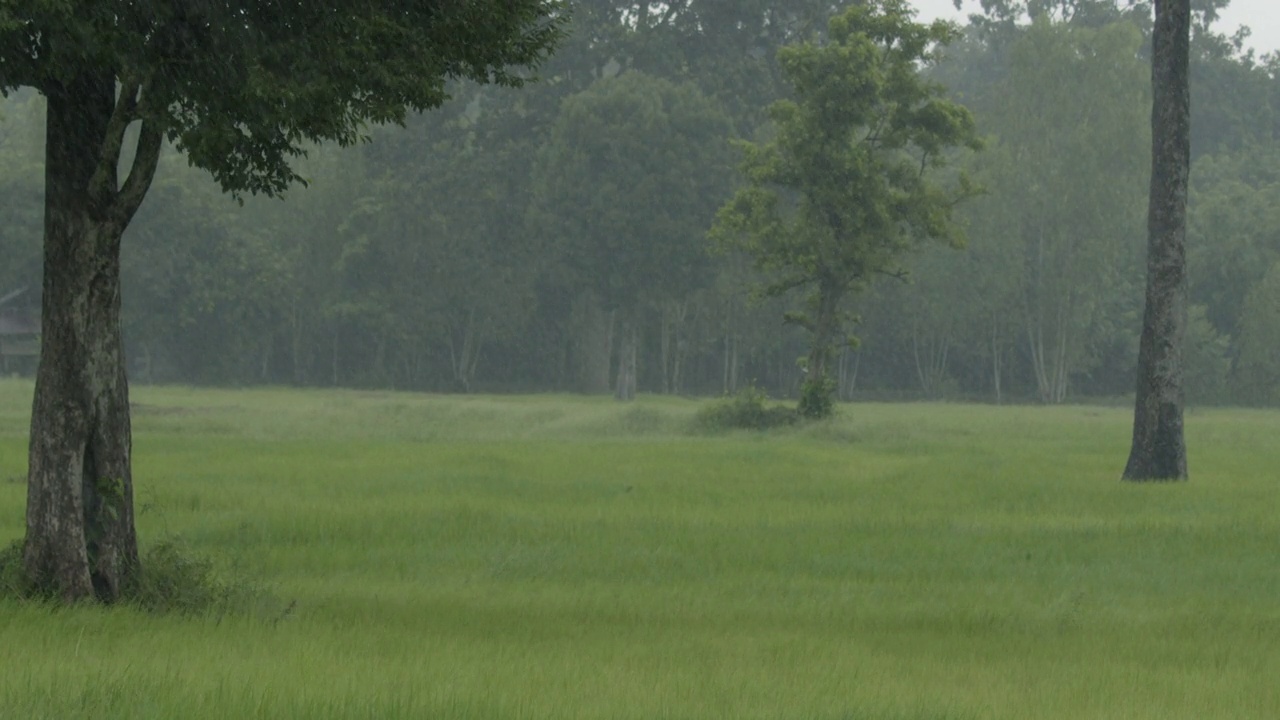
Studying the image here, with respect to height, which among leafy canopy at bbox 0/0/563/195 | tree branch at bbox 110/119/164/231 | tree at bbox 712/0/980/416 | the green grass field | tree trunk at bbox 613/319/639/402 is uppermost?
tree at bbox 712/0/980/416

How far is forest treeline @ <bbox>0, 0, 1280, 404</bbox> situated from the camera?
65.8m

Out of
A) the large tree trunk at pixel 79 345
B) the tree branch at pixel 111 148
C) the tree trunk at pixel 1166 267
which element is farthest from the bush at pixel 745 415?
the tree branch at pixel 111 148

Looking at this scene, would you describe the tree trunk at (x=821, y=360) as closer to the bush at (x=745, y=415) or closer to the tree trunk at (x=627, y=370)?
the bush at (x=745, y=415)

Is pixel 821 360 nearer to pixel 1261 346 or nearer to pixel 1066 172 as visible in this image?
pixel 1066 172

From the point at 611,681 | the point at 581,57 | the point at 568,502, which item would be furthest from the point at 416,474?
the point at 581,57

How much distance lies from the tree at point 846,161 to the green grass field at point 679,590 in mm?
10891

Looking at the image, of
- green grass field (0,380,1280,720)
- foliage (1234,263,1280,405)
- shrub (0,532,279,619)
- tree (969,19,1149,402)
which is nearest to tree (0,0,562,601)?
shrub (0,532,279,619)

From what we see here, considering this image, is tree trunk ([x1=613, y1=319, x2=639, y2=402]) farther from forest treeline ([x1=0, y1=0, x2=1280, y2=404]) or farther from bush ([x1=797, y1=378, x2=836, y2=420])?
bush ([x1=797, y1=378, x2=836, y2=420])

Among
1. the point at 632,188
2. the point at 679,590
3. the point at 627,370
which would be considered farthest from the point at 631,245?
the point at 679,590

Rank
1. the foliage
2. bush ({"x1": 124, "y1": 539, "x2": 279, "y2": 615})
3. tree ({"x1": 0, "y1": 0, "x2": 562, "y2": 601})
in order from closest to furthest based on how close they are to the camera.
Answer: tree ({"x1": 0, "y1": 0, "x2": 562, "y2": 601}) < bush ({"x1": 124, "y1": 539, "x2": 279, "y2": 615}) < the foliage

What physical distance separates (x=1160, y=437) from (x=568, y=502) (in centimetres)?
1041

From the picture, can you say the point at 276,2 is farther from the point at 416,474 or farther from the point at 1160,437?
the point at 1160,437

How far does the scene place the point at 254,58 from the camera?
1112 centimetres

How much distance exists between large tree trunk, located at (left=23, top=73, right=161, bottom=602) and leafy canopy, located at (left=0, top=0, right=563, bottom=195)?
35 centimetres
